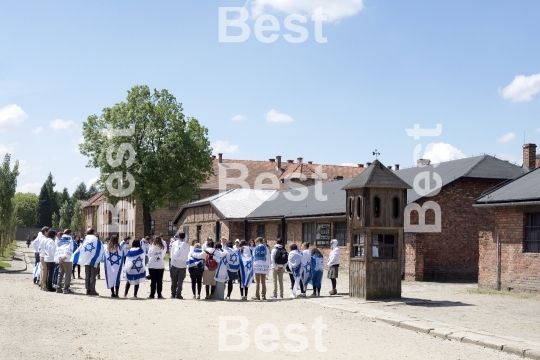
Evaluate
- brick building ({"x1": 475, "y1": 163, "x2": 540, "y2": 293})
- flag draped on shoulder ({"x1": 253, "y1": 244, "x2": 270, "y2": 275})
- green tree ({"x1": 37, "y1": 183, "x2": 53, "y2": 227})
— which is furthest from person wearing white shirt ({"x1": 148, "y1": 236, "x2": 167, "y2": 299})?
green tree ({"x1": 37, "y1": 183, "x2": 53, "y2": 227})

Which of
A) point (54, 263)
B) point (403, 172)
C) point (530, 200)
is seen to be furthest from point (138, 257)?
point (403, 172)

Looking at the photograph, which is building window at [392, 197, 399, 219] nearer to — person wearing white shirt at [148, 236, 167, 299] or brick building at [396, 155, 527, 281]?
person wearing white shirt at [148, 236, 167, 299]

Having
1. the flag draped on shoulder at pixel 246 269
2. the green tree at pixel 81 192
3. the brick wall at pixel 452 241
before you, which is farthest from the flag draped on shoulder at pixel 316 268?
the green tree at pixel 81 192

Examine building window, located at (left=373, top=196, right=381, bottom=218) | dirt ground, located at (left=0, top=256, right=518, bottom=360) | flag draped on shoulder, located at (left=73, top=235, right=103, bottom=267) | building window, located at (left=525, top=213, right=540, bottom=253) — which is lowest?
dirt ground, located at (left=0, top=256, right=518, bottom=360)

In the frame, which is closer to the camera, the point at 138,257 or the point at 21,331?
the point at 21,331

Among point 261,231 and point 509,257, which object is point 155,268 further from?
point 261,231

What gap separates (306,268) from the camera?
19953 millimetres

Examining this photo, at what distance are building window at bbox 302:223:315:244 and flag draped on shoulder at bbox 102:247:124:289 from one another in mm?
17041

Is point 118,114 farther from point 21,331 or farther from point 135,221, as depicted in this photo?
point 21,331

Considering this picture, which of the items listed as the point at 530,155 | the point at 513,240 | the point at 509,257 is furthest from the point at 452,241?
the point at 530,155

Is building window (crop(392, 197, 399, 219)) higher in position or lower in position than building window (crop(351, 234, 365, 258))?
higher

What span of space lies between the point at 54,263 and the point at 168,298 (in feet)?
Result: 12.7

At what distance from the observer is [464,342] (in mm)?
11602

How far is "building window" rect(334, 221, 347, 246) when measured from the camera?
31297mm
